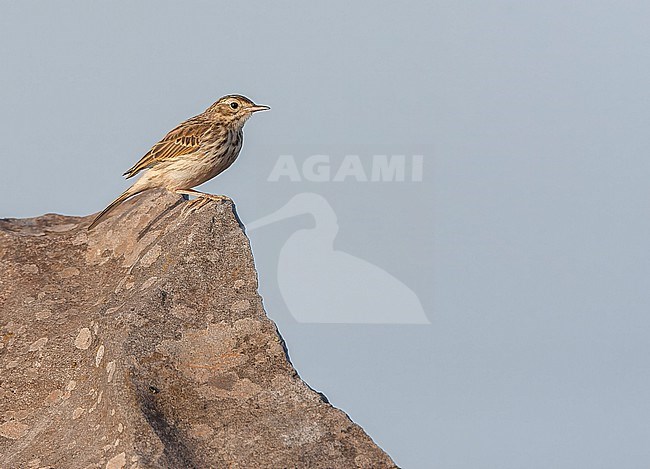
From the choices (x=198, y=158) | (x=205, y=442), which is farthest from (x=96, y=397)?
(x=198, y=158)

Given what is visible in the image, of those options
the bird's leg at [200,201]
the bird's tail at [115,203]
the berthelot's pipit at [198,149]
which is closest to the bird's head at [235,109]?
the berthelot's pipit at [198,149]

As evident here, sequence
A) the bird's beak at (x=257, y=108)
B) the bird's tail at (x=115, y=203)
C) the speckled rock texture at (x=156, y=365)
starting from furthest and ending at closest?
1. the bird's beak at (x=257, y=108)
2. the bird's tail at (x=115, y=203)
3. the speckled rock texture at (x=156, y=365)

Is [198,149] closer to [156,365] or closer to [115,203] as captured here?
[115,203]

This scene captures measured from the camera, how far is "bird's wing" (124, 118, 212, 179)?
8156 mm

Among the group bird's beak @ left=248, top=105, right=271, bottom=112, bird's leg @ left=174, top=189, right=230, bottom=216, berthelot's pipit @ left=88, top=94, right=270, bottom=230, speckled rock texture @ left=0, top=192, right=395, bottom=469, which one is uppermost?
bird's beak @ left=248, top=105, right=271, bottom=112

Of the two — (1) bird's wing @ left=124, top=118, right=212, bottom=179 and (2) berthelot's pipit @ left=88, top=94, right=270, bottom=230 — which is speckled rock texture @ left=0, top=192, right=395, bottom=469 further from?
(1) bird's wing @ left=124, top=118, right=212, bottom=179

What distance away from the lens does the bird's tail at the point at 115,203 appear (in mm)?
6379

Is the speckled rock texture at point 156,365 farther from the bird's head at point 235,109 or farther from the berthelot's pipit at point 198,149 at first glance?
the bird's head at point 235,109

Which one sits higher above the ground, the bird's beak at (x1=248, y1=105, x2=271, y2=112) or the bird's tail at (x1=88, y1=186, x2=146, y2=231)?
the bird's beak at (x1=248, y1=105, x2=271, y2=112)

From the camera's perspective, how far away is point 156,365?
4.47 m

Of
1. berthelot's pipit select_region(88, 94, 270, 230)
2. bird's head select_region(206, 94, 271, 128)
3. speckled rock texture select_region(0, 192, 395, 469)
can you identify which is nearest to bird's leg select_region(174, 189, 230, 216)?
speckled rock texture select_region(0, 192, 395, 469)

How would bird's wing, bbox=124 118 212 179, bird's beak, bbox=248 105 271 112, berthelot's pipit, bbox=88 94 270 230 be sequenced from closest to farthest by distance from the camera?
berthelot's pipit, bbox=88 94 270 230
bird's wing, bbox=124 118 212 179
bird's beak, bbox=248 105 271 112

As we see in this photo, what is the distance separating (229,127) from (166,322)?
3833 millimetres

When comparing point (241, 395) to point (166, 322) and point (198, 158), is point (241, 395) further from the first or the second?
point (198, 158)
